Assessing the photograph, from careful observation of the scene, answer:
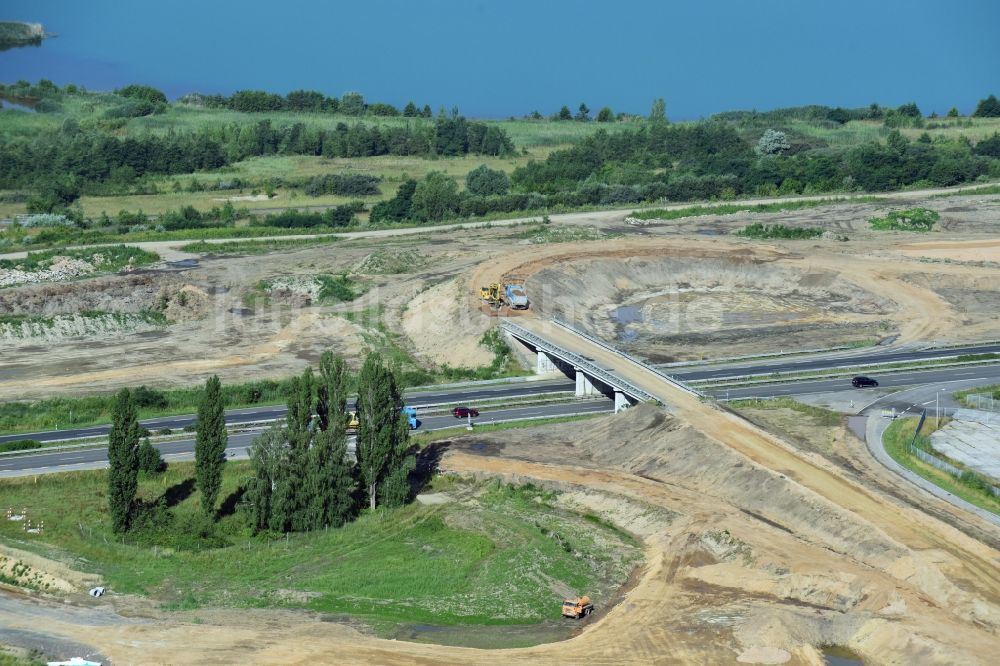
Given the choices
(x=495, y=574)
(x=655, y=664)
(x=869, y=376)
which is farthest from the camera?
(x=869, y=376)

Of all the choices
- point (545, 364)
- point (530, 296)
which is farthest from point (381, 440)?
point (530, 296)

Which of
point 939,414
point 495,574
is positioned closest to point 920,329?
point 939,414

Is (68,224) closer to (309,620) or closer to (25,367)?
(25,367)

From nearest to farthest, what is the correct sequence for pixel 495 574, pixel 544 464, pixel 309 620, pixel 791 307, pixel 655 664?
pixel 655 664 < pixel 309 620 < pixel 495 574 < pixel 544 464 < pixel 791 307

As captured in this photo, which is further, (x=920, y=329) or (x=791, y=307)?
(x=791, y=307)

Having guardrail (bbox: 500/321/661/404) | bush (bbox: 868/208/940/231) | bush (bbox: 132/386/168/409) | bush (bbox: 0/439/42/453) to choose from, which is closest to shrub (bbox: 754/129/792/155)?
bush (bbox: 868/208/940/231)

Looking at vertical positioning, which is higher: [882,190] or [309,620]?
[882,190]

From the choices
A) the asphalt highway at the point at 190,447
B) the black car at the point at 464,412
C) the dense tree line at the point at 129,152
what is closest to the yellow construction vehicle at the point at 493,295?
the asphalt highway at the point at 190,447

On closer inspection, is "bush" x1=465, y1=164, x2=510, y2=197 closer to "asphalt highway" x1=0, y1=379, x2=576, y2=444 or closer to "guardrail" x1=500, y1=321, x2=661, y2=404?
"guardrail" x1=500, y1=321, x2=661, y2=404
